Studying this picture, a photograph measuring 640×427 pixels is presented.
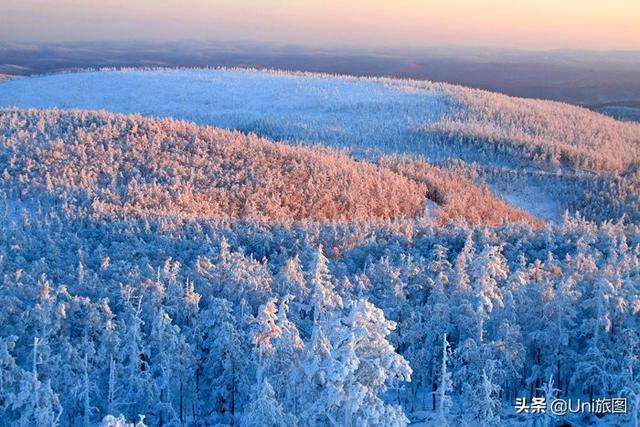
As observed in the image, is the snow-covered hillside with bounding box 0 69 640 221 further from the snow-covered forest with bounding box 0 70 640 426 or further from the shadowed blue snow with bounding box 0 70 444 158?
the snow-covered forest with bounding box 0 70 640 426

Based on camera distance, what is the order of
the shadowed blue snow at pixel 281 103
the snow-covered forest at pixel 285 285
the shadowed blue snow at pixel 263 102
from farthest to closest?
1. the shadowed blue snow at pixel 263 102
2. the shadowed blue snow at pixel 281 103
3. the snow-covered forest at pixel 285 285

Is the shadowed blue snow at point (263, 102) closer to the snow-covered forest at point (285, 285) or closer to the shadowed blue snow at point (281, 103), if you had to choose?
Answer: the shadowed blue snow at point (281, 103)

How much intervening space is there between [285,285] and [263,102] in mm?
54737

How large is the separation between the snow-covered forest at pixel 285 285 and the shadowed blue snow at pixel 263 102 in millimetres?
12255

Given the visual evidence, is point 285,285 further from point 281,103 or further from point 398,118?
point 281,103

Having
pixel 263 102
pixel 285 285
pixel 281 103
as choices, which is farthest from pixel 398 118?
pixel 285 285

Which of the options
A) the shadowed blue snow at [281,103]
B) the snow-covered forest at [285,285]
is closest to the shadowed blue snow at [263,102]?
the shadowed blue snow at [281,103]

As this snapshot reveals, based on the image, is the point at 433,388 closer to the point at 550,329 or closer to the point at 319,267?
the point at 550,329

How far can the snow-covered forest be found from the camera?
590 inches

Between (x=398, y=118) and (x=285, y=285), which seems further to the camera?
(x=398, y=118)

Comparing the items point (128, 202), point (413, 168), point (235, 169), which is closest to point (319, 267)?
point (128, 202)

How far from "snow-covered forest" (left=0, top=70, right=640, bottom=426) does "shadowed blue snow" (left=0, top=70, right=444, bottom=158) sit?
1226 cm

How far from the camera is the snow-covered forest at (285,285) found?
15.0 meters

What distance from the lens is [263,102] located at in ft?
238
